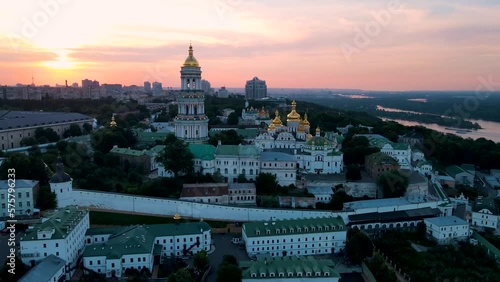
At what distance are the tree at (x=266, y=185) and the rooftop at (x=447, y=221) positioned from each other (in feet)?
34.5

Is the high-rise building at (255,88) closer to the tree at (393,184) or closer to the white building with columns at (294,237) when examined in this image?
the tree at (393,184)

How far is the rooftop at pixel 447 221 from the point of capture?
87.9ft

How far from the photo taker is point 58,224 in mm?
21281

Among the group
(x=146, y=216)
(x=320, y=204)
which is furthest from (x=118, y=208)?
(x=320, y=204)

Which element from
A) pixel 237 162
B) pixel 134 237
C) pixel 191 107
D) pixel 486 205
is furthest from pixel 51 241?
pixel 486 205

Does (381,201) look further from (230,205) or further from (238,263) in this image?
(238,263)

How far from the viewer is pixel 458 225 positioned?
2669cm

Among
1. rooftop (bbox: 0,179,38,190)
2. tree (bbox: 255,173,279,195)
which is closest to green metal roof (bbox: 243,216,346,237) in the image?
tree (bbox: 255,173,279,195)

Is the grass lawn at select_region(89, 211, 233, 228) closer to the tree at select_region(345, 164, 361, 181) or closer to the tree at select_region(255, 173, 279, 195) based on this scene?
the tree at select_region(255, 173, 279, 195)

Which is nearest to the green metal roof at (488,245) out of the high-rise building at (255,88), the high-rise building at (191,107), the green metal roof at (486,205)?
the green metal roof at (486,205)

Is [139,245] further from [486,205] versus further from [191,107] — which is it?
[486,205]

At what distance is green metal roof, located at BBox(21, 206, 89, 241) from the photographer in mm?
20484

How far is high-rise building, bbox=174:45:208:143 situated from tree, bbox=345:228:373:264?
68.5 ft

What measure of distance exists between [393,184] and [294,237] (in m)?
10.1
